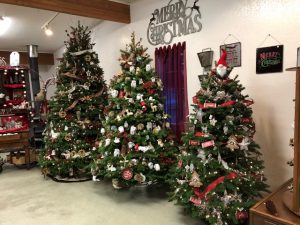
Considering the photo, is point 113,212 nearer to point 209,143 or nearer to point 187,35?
point 209,143

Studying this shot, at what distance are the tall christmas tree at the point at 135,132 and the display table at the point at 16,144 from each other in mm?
2078

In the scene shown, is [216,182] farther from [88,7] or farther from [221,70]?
[88,7]

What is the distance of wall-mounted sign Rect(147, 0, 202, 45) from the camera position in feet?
11.7

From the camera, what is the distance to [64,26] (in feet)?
18.3

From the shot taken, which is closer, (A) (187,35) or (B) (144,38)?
(A) (187,35)

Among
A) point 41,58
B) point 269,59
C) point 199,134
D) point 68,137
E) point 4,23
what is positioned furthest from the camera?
point 41,58

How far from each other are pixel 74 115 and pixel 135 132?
1.41 m

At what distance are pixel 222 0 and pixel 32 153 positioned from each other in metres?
4.26

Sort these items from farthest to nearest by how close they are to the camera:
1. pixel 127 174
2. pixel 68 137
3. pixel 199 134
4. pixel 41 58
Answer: pixel 41 58, pixel 68 137, pixel 127 174, pixel 199 134

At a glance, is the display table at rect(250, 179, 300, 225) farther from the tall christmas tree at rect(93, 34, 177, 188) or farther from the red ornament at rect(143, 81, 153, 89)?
the red ornament at rect(143, 81, 153, 89)

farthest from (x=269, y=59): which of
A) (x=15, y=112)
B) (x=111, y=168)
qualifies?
(x=15, y=112)

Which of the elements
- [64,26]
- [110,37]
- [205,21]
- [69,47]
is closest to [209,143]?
[205,21]

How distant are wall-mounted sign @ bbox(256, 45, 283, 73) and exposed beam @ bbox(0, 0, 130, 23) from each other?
2534 millimetres

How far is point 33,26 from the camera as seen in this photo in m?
5.39
